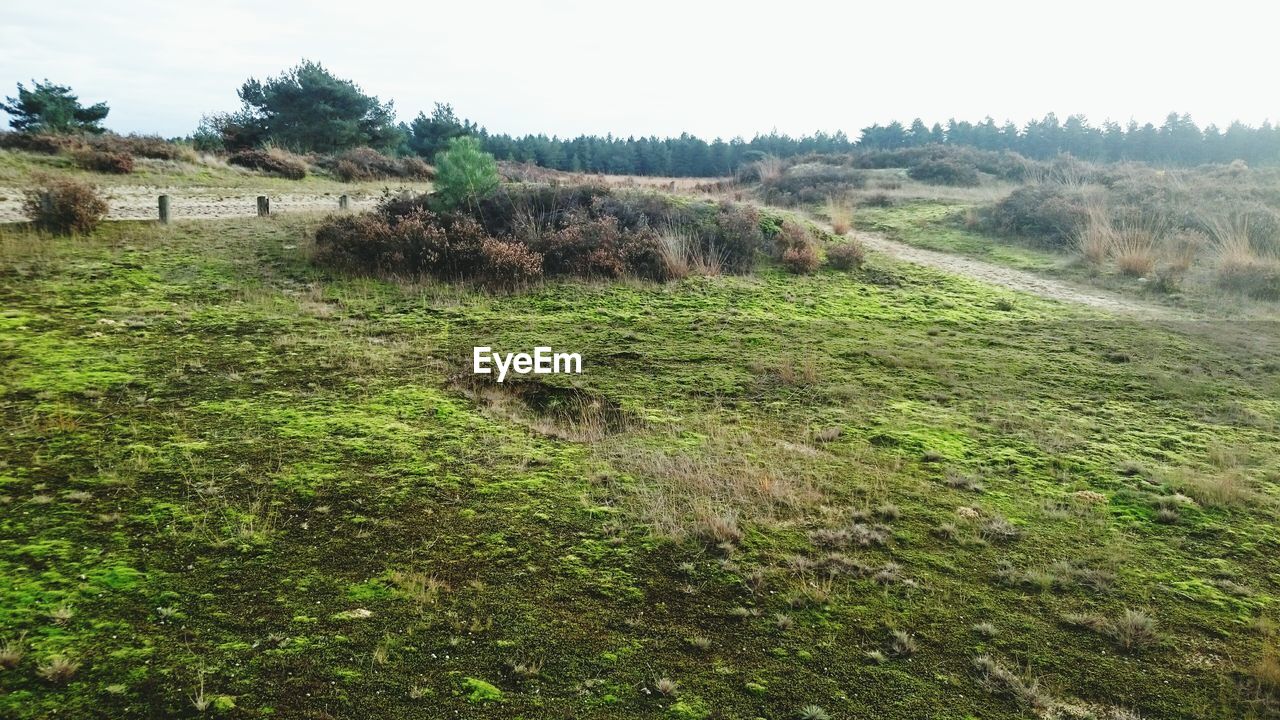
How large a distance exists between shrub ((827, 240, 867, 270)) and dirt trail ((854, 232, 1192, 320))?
1635 millimetres

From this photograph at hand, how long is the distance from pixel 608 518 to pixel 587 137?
6263 centimetres

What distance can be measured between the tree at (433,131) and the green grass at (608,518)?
119ft

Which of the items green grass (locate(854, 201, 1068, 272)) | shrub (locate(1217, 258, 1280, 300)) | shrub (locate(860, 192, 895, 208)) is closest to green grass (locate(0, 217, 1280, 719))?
shrub (locate(1217, 258, 1280, 300))

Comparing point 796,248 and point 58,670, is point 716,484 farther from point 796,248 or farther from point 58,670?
point 796,248

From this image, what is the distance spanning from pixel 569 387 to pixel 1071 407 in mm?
5180

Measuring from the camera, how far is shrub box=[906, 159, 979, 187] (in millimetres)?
29094

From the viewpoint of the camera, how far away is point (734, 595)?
407 centimetres

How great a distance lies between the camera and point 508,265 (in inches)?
479

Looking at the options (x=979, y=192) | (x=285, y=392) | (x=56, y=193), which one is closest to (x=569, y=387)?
(x=285, y=392)

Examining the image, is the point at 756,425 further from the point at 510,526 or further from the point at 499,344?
the point at 499,344

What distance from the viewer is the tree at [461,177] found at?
14.8 m

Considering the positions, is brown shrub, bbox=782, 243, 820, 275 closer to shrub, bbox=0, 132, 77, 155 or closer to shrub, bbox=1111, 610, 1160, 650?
shrub, bbox=1111, 610, 1160, 650

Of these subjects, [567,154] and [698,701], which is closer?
[698,701]

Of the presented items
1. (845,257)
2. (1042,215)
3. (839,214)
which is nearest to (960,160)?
(1042,215)
